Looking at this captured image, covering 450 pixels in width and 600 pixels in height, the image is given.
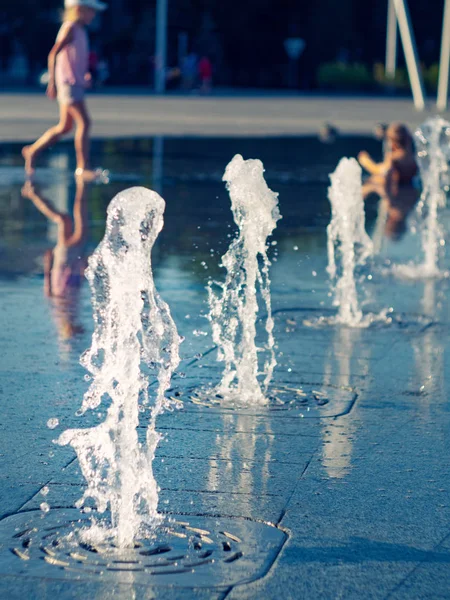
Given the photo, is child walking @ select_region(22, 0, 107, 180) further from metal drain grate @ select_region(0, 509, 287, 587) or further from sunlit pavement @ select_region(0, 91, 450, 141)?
metal drain grate @ select_region(0, 509, 287, 587)

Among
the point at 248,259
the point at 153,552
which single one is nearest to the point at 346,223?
the point at 248,259

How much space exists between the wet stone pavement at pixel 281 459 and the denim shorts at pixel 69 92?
22.5ft

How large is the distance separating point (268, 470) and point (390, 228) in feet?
25.5

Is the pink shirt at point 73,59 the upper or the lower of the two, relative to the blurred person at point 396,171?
upper

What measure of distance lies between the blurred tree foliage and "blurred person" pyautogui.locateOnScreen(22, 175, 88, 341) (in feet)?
168

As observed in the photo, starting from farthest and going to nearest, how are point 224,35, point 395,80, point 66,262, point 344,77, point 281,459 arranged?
point 224,35 < point 344,77 < point 395,80 < point 66,262 < point 281,459

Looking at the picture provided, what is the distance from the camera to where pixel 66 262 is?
378 inches

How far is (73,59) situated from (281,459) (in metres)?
10.8

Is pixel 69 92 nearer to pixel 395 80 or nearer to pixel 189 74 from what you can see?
pixel 189 74

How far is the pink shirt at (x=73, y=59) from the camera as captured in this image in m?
15.0

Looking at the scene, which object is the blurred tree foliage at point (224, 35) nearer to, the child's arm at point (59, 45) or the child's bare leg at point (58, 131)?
the child's bare leg at point (58, 131)

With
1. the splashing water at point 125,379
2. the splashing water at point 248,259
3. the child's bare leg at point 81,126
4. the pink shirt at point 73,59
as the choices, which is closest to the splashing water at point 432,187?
the splashing water at point 248,259

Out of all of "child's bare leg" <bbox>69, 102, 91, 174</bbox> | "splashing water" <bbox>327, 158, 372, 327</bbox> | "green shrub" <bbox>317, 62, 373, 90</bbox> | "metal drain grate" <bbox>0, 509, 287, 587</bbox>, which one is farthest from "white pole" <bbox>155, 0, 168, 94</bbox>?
"metal drain grate" <bbox>0, 509, 287, 587</bbox>

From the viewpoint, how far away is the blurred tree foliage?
64.8 meters
